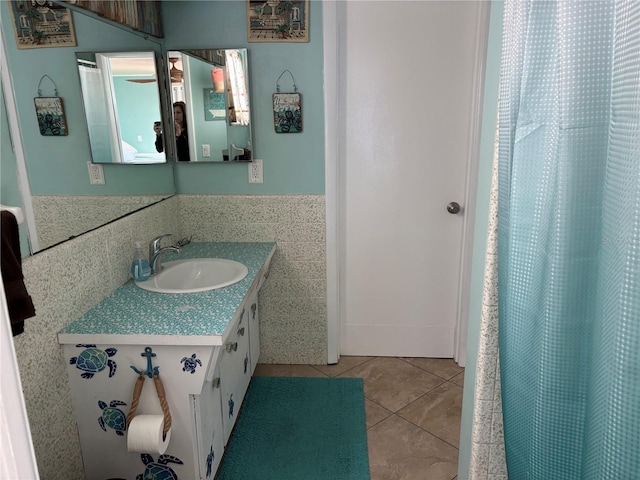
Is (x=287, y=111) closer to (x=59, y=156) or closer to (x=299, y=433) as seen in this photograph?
(x=59, y=156)

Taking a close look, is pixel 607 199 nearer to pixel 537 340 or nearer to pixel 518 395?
pixel 537 340

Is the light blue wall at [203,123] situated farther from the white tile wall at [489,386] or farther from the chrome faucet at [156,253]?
the white tile wall at [489,386]

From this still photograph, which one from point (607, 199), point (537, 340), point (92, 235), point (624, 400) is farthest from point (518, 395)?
point (92, 235)

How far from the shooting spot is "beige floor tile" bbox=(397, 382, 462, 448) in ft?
7.40

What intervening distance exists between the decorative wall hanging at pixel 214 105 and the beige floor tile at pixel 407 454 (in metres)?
1.83

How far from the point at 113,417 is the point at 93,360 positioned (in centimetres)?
22

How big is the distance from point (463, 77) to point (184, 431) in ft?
7.31

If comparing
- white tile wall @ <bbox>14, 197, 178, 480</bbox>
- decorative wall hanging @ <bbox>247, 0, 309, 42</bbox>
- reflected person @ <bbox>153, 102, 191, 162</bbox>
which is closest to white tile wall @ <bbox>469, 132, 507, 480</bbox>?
white tile wall @ <bbox>14, 197, 178, 480</bbox>

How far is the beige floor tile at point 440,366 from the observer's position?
277 centimetres

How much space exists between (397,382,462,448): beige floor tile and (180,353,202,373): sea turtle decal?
1.32 metres

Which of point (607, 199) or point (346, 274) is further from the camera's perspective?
point (346, 274)

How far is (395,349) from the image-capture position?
2.95 m

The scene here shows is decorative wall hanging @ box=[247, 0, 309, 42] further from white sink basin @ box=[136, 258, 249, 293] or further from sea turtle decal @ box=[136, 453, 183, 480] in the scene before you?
sea turtle decal @ box=[136, 453, 183, 480]

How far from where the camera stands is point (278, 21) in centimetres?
239
